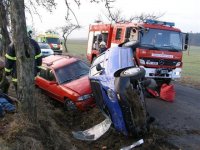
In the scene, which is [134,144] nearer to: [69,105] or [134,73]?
[134,73]

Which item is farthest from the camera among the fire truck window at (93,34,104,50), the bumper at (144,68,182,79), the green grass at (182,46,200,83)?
the green grass at (182,46,200,83)

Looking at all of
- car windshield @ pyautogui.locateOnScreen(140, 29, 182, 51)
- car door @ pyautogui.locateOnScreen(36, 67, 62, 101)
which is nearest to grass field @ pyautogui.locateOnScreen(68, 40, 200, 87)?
car windshield @ pyautogui.locateOnScreen(140, 29, 182, 51)

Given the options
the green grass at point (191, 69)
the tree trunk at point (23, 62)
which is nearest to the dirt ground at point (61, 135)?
the tree trunk at point (23, 62)

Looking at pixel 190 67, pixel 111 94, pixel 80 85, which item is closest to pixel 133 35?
pixel 80 85

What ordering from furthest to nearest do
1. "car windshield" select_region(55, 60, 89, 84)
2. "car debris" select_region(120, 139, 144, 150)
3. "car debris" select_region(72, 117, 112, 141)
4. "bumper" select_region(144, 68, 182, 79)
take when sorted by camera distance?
"bumper" select_region(144, 68, 182, 79) → "car windshield" select_region(55, 60, 89, 84) → "car debris" select_region(72, 117, 112, 141) → "car debris" select_region(120, 139, 144, 150)

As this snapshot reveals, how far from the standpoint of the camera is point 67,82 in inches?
408

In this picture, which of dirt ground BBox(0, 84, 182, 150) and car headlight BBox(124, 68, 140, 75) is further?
car headlight BBox(124, 68, 140, 75)

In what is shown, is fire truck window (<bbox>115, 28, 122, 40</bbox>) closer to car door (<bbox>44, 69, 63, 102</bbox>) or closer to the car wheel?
car door (<bbox>44, 69, 63, 102</bbox>)

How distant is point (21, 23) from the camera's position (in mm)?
6285

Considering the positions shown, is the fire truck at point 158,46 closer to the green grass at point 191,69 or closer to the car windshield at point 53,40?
the green grass at point 191,69

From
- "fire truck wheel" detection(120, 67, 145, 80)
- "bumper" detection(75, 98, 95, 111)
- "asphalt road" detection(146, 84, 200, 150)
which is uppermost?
"fire truck wheel" detection(120, 67, 145, 80)

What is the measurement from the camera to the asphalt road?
7.80 m

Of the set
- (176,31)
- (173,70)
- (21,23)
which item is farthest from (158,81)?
(21,23)

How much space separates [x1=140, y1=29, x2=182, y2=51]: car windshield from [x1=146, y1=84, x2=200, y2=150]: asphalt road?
192cm
